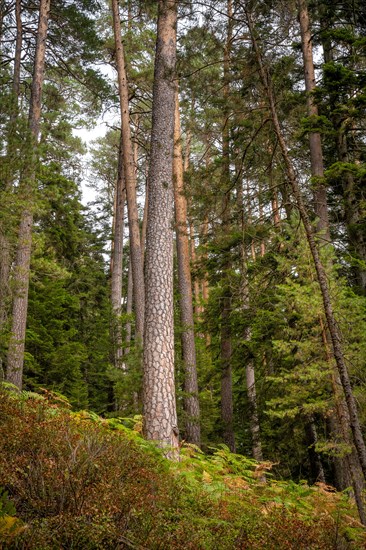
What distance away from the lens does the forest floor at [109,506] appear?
266 centimetres

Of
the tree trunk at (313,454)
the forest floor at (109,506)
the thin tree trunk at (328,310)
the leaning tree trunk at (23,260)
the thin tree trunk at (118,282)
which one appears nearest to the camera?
the forest floor at (109,506)

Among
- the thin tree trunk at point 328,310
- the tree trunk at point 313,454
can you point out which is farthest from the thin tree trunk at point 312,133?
the tree trunk at point 313,454

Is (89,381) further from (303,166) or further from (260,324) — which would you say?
(303,166)

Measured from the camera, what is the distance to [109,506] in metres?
2.89

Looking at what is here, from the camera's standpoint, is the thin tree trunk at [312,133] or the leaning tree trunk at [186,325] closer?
the thin tree trunk at [312,133]

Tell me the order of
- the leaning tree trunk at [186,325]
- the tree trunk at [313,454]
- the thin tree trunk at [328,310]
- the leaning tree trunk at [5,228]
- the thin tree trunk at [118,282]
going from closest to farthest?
the thin tree trunk at [328,310] < the leaning tree trunk at [5,228] < the tree trunk at [313,454] < the leaning tree trunk at [186,325] < the thin tree trunk at [118,282]

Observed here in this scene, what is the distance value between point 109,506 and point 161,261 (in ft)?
14.5

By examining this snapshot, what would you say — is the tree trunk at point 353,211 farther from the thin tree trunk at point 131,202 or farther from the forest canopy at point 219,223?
the thin tree trunk at point 131,202

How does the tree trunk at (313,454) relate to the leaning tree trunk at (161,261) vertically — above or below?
below

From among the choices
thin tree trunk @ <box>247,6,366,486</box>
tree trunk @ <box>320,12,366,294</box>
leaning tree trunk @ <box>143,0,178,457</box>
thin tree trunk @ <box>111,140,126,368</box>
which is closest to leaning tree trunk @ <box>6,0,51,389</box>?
leaning tree trunk @ <box>143,0,178,457</box>

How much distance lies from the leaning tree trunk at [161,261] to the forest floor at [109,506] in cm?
150

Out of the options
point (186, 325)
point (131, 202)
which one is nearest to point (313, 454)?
point (186, 325)

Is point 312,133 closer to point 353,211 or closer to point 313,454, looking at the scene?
point 353,211

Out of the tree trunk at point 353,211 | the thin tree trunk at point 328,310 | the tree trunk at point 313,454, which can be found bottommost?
the tree trunk at point 313,454
